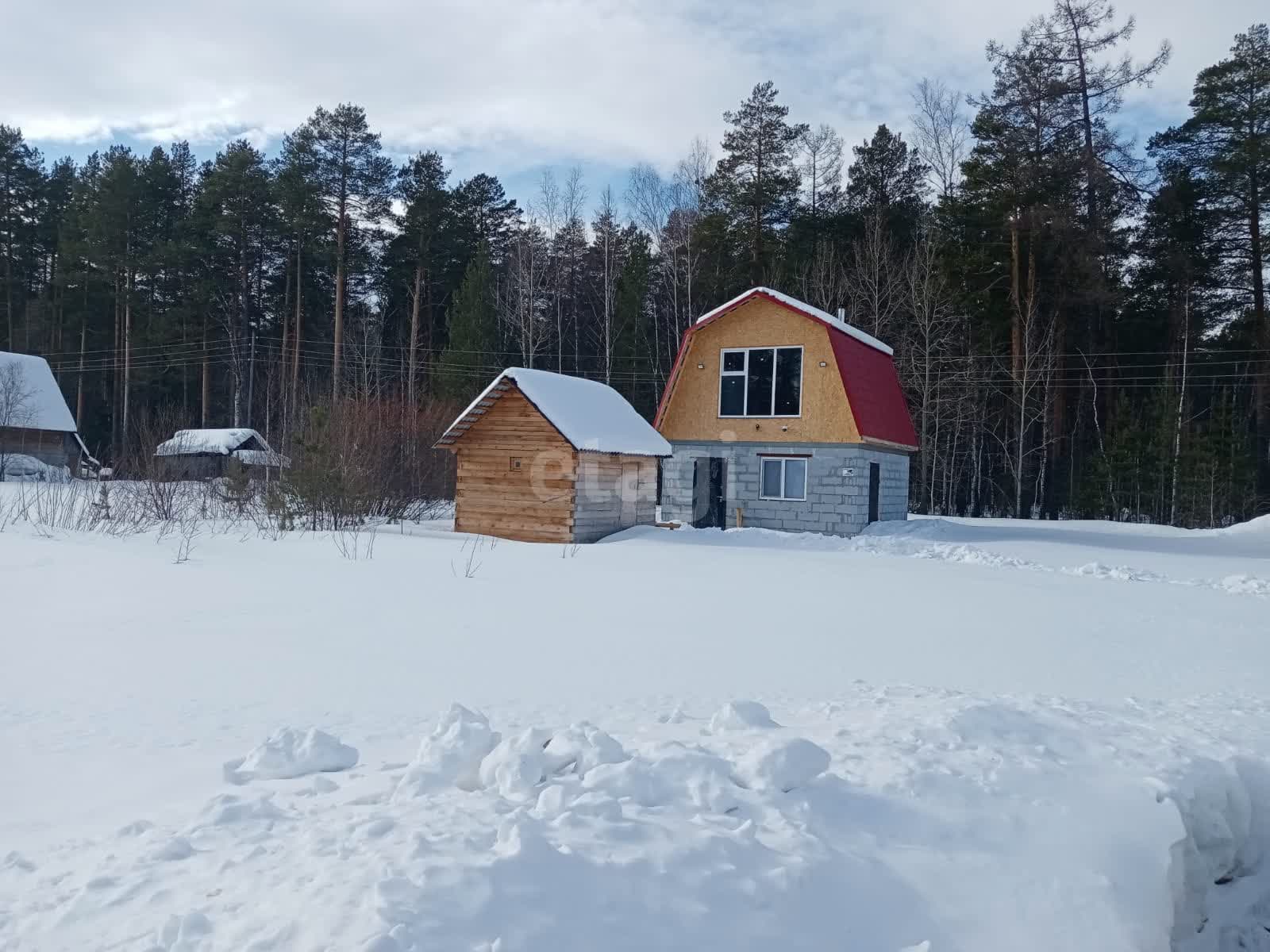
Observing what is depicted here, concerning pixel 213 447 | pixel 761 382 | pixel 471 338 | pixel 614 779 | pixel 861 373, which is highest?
pixel 471 338

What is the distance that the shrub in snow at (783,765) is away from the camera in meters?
3.46

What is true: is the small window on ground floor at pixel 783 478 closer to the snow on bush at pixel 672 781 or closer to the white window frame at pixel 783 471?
the white window frame at pixel 783 471

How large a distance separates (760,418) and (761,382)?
831 mm

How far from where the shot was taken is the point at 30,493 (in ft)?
57.9

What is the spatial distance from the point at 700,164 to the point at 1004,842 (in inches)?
1244

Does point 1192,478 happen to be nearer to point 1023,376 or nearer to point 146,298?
point 1023,376

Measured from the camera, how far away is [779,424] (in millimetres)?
18297

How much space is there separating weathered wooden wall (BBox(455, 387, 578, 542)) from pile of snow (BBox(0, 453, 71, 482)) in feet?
57.2

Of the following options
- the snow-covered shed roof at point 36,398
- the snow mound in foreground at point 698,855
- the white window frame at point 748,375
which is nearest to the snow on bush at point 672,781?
the snow mound in foreground at point 698,855

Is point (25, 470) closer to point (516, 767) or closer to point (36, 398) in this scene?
point (36, 398)

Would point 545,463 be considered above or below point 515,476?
above

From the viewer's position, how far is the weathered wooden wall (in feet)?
51.1

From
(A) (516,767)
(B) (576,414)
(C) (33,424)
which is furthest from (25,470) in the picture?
(A) (516,767)

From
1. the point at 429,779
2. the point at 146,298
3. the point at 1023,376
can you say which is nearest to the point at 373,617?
the point at 429,779
